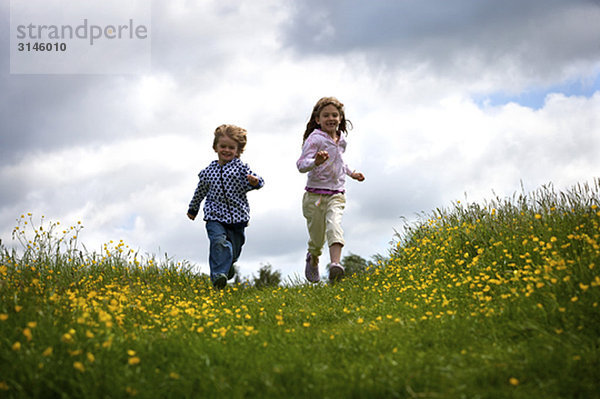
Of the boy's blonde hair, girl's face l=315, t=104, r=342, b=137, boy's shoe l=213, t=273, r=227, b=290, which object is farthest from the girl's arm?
boy's shoe l=213, t=273, r=227, b=290

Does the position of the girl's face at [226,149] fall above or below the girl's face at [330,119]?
below

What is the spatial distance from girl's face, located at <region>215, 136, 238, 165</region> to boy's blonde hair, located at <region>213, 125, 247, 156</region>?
6cm

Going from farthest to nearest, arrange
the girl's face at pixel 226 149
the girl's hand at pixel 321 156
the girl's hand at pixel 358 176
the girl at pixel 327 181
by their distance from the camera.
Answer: the girl's hand at pixel 358 176
the girl at pixel 327 181
the girl's face at pixel 226 149
the girl's hand at pixel 321 156

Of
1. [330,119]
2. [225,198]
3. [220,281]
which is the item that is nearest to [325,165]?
[330,119]

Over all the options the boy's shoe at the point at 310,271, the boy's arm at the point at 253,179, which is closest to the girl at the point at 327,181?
the boy's shoe at the point at 310,271

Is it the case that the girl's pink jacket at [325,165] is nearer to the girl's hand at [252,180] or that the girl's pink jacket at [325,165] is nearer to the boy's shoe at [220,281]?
the girl's hand at [252,180]

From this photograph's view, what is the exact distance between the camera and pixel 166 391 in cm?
360

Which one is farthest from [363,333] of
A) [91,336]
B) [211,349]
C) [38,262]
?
[38,262]

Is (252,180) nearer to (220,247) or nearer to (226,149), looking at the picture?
(226,149)

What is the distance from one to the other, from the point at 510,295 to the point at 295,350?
7.23 ft

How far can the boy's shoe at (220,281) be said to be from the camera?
7785 millimetres

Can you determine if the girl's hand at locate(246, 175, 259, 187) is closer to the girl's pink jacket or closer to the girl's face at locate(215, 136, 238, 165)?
the girl's face at locate(215, 136, 238, 165)

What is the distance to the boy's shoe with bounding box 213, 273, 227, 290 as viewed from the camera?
779cm

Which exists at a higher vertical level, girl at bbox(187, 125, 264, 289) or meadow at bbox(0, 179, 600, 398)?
girl at bbox(187, 125, 264, 289)
